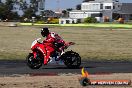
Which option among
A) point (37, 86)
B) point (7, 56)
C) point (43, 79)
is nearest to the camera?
point (37, 86)

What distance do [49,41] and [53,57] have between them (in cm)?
76

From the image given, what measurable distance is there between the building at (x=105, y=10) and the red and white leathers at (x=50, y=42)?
426 ft

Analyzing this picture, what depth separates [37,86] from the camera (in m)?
12.1

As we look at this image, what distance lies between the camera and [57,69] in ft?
57.8

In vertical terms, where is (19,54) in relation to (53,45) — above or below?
below

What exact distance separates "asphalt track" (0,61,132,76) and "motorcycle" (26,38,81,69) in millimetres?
270

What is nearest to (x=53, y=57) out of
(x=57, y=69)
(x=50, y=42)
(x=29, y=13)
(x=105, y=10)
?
(x=57, y=69)

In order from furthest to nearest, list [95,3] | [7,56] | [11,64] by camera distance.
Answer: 1. [95,3]
2. [7,56]
3. [11,64]

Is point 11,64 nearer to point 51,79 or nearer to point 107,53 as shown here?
point 51,79

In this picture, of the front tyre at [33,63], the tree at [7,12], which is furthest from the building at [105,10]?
the front tyre at [33,63]

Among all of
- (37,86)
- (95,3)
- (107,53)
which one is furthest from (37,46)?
(95,3)

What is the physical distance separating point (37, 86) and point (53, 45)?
547 centimetres

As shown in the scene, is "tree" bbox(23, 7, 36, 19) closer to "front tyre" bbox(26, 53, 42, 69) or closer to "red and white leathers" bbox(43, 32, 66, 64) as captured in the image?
"front tyre" bbox(26, 53, 42, 69)

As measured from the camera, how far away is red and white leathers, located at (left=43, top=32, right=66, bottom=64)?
1725cm
